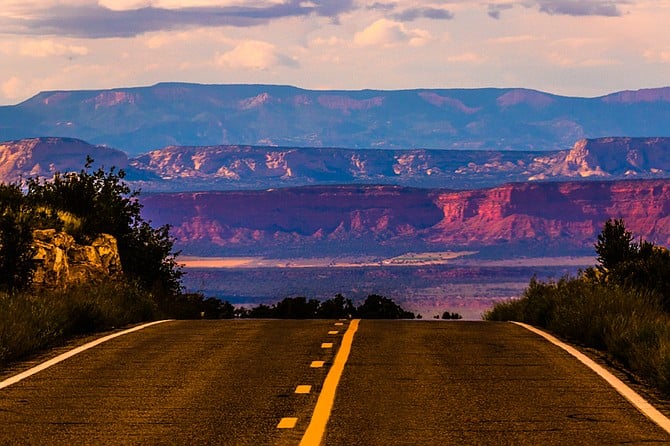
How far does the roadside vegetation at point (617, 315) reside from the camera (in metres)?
14.8

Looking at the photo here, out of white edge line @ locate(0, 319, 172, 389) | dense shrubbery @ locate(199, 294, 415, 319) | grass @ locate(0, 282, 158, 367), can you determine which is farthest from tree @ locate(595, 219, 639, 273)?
white edge line @ locate(0, 319, 172, 389)

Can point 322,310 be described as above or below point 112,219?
below

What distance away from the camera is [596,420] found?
11.5 m

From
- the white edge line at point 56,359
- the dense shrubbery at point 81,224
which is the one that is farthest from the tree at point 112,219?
the white edge line at point 56,359

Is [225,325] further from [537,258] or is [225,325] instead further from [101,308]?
[537,258]

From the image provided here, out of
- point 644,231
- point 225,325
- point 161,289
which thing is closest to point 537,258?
point 644,231

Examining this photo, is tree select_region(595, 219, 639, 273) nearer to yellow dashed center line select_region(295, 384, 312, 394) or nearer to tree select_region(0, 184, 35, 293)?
tree select_region(0, 184, 35, 293)

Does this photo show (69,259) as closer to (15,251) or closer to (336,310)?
(15,251)

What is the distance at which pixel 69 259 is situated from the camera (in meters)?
26.1

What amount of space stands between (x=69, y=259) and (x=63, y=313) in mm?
6790

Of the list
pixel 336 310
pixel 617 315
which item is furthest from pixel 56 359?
pixel 336 310

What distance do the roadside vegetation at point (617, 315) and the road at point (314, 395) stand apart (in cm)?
62

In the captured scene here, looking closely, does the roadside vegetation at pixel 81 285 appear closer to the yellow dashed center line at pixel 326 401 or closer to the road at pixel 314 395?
the road at pixel 314 395

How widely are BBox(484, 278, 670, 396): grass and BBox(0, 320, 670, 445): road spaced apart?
1.94ft
